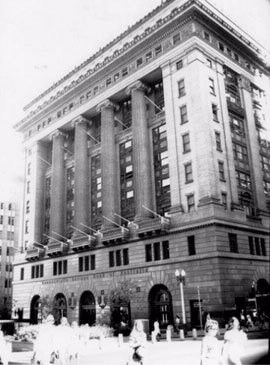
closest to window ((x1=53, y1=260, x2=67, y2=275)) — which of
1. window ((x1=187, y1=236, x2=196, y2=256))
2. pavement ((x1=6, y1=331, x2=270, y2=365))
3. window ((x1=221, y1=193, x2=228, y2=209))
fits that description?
window ((x1=187, y1=236, x2=196, y2=256))

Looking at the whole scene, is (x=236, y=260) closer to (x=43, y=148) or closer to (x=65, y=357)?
(x=65, y=357)

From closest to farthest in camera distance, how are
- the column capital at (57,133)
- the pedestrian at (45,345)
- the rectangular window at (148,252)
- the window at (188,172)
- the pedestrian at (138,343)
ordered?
the pedestrian at (138,343)
the pedestrian at (45,345)
the window at (188,172)
the rectangular window at (148,252)
the column capital at (57,133)

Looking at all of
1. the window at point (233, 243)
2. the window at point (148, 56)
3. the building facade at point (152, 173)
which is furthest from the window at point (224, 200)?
the window at point (148, 56)

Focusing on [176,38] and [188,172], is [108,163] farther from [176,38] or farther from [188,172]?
[176,38]

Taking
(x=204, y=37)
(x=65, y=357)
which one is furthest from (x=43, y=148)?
(x=65, y=357)

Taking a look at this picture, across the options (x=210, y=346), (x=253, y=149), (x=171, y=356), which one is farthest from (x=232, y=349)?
(x=253, y=149)

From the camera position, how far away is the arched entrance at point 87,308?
43.1m

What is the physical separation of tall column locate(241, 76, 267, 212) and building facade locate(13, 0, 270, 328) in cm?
15

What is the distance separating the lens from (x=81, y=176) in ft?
167

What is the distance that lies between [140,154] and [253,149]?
1746cm

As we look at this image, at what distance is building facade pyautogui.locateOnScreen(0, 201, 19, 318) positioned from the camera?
172 ft

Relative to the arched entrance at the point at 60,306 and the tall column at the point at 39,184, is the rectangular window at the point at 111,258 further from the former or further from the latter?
the tall column at the point at 39,184

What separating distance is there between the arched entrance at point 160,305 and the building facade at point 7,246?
19875 millimetres

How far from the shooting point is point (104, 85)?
163 feet
